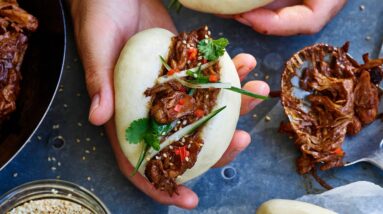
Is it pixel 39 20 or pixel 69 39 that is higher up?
pixel 39 20

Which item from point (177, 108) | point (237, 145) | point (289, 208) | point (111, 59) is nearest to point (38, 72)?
point (111, 59)

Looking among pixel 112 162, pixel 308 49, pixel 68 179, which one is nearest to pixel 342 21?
pixel 308 49

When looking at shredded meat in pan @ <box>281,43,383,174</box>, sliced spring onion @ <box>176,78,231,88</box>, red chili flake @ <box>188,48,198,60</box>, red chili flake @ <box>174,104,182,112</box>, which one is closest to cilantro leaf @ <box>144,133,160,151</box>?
red chili flake @ <box>174,104,182,112</box>

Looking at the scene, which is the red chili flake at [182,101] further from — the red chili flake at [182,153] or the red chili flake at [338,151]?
the red chili flake at [338,151]

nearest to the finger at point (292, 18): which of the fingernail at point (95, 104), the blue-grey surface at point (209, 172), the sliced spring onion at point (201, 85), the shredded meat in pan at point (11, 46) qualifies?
the blue-grey surface at point (209, 172)

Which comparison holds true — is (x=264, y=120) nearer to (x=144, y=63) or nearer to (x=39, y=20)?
(x=144, y=63)

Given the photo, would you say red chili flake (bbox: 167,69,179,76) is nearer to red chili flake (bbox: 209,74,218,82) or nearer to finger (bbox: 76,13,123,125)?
red chili flake (bbox: 209,74,218,82)
